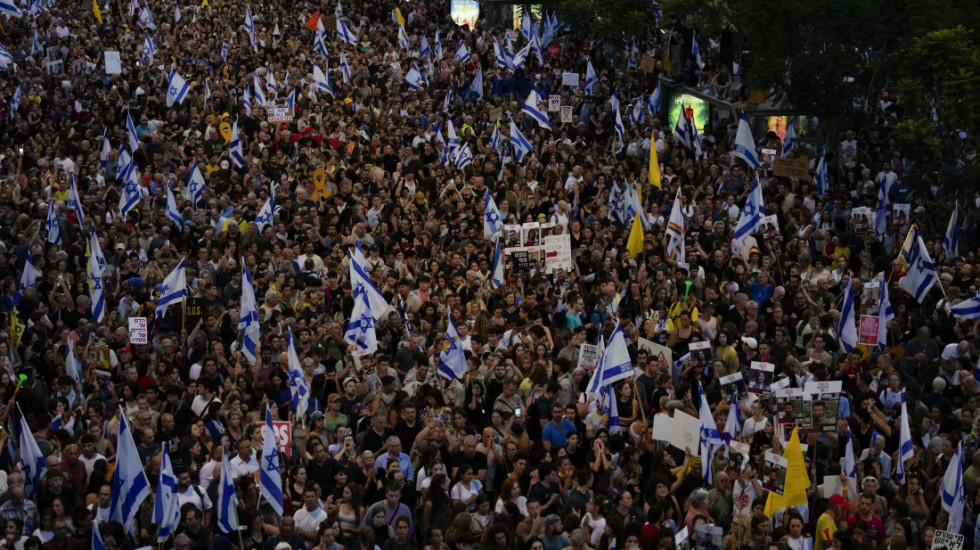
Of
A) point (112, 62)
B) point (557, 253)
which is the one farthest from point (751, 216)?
point (112, 62)

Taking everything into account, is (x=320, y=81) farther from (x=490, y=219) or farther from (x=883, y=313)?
(x=883, y=313)

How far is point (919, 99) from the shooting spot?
2595cm

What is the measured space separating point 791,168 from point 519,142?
4.83 meters

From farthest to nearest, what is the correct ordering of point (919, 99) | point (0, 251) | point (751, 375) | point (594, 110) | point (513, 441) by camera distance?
point (594, 110) → point (919, 99) → point (0, 251) → point (751, 375) → point (513, 441)

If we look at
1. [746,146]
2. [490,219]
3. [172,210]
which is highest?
[746,146]

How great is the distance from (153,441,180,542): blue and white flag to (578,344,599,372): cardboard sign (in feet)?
16.9

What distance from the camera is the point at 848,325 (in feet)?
57.7

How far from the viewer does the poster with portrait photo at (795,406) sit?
14.9m

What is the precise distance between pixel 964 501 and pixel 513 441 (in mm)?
4140

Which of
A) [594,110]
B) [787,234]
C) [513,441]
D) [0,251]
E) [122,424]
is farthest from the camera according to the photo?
[594,110]

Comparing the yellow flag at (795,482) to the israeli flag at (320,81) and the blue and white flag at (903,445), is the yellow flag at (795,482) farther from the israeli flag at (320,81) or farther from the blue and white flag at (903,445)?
the israeli flag at (320,81)

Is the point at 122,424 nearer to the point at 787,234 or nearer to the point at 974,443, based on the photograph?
the point at 974,443

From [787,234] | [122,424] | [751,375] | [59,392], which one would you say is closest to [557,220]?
[787,234]

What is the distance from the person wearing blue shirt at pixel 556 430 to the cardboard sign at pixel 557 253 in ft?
19.9
